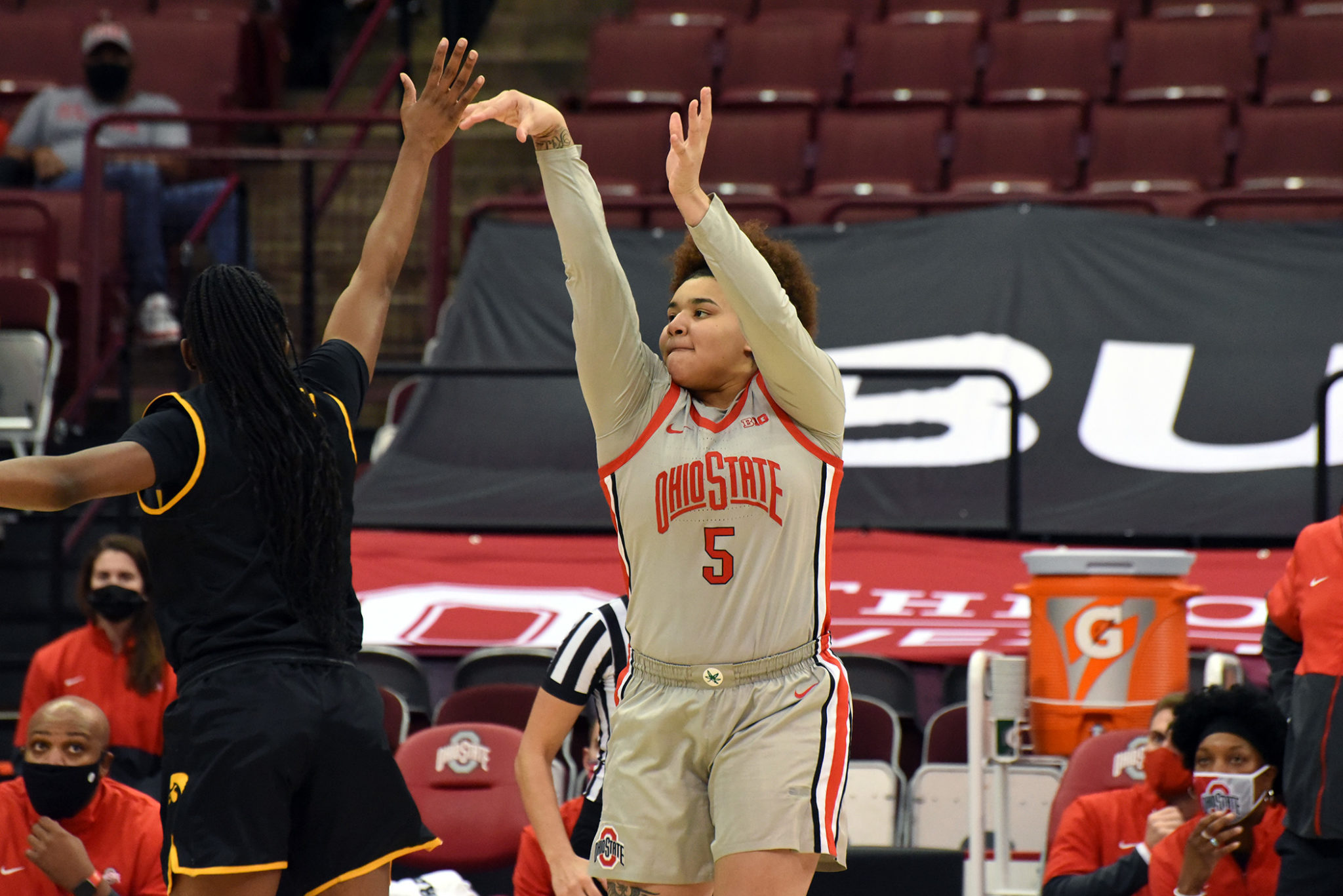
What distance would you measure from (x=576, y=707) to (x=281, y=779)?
1413mm

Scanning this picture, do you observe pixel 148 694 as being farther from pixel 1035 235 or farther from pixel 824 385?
pixel 1035 235

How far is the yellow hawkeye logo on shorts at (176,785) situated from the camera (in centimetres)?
281

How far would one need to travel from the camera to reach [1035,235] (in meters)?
8.58

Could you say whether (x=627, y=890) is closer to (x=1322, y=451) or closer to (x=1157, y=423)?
(x=1322, y=451)

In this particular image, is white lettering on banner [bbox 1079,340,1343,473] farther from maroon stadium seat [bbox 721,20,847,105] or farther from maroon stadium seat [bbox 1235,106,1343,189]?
maroon stadium seat [bbox 721,20,847,105]

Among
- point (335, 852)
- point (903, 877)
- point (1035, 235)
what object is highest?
point (1035, 235)

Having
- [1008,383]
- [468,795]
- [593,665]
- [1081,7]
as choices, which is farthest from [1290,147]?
[593,665]

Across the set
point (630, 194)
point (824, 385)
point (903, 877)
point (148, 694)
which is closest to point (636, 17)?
point (630, 194)

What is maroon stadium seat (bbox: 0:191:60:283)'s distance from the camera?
8797 millimetres

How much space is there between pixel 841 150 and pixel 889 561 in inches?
143

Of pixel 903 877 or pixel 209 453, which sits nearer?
pixel 209 453

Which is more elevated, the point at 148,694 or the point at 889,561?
the point at 889,561

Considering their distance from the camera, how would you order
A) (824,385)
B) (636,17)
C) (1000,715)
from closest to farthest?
(824,385), (1000,715), (636,17)

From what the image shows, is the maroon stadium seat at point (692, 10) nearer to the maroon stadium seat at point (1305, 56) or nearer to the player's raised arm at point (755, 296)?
the maroon stadium seat at point (1305, 56)
